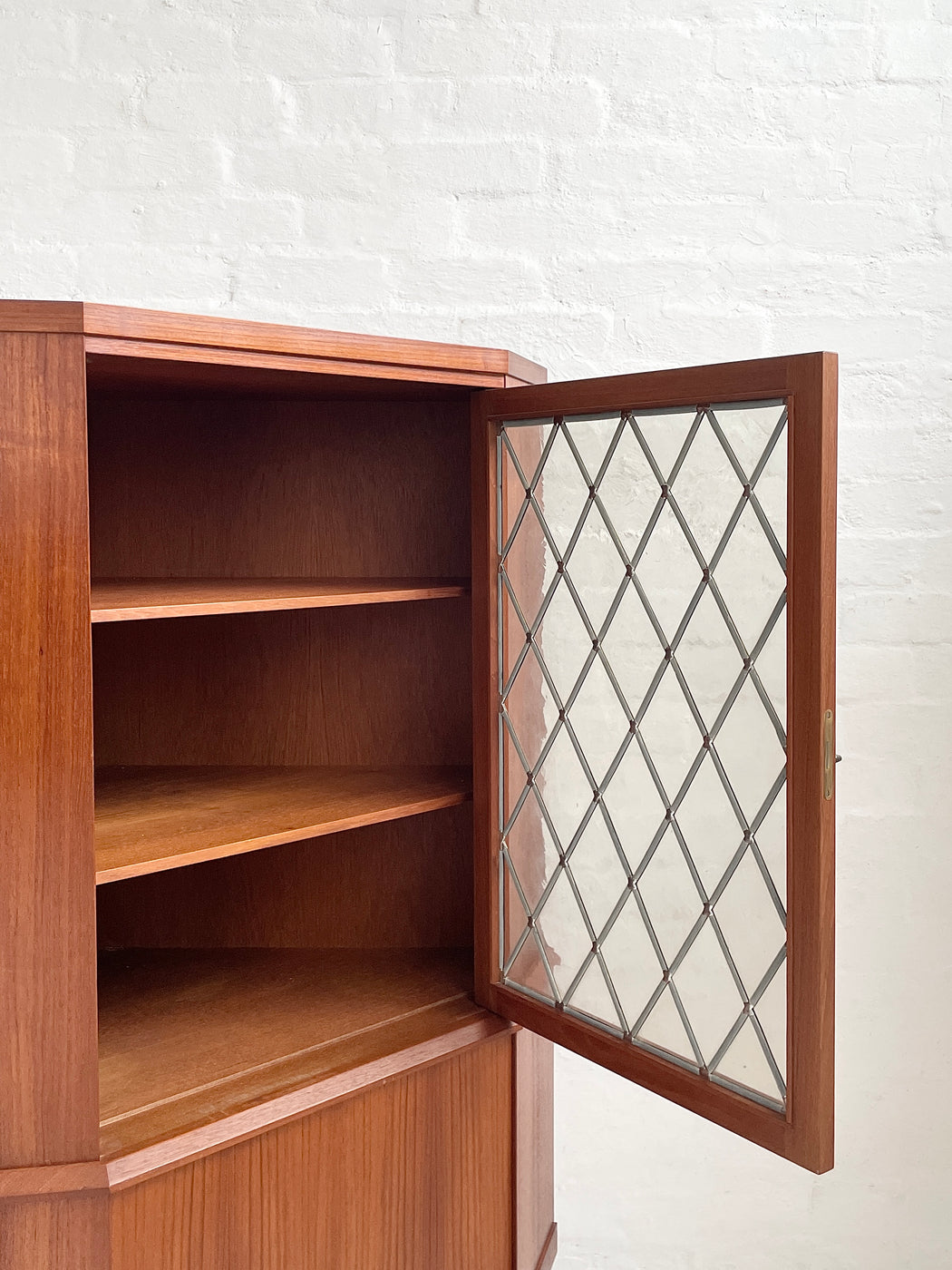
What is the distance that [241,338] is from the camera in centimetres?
119

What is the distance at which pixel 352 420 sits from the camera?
1660 mm

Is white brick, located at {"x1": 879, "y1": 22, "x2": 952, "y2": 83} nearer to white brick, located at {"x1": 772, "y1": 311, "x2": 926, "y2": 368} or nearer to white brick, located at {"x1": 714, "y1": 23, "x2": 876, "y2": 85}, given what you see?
white brick, located at {"x1": 714, "y1": 23, "x2": 876, "y2": 85}

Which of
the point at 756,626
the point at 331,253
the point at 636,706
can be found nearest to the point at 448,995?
the point at 636,706

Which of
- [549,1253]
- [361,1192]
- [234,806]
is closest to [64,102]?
[234,806]

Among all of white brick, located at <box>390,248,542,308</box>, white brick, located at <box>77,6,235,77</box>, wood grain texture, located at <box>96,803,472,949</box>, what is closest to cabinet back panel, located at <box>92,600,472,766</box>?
wood grain texture, located at <box>96,803,472,949</box>

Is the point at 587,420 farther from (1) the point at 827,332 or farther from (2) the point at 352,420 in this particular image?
(1) the point at 827,332

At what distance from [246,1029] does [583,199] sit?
1.33 metres

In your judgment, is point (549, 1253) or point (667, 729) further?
point (549, 1253)

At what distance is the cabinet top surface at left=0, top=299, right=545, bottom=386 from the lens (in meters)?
1.08

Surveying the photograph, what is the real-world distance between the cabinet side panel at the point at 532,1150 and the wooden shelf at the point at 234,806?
37cm

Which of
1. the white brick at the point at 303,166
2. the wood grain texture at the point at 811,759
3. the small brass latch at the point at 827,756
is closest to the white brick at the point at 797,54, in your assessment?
the white brick at the point at 303,166

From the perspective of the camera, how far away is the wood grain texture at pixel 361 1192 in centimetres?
121

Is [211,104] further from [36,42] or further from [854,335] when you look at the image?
[854,335]

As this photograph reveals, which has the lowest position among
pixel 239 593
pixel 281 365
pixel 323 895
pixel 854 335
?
pixel 323 895
